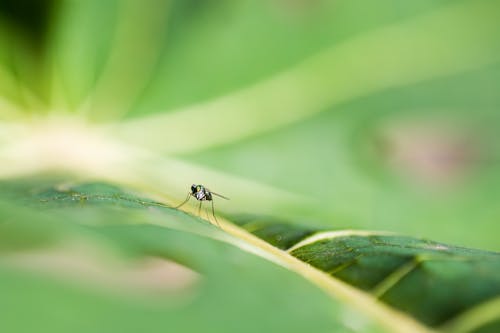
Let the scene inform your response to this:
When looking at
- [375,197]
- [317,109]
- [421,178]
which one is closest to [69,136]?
[317,109]

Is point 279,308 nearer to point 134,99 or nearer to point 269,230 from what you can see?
point 269,230

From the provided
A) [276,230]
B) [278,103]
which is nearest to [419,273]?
[276,230]

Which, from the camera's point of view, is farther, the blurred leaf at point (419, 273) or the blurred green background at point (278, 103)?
the blurred green background at point (278, 103)

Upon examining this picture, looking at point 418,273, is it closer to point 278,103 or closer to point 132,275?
point 132,275

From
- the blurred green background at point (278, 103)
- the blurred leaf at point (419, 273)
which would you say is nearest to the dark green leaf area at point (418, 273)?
the blurred leaf at point (419, 273)

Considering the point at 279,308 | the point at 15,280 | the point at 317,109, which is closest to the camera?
the point at 15,280

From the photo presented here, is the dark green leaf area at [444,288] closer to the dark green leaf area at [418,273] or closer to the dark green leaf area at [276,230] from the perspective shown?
the dark green leaf area at [418,273]
